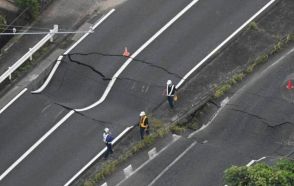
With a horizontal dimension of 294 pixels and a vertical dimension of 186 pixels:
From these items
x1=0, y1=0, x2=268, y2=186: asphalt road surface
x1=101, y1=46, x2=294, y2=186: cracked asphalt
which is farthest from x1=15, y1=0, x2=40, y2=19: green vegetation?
x1=101, y1=46, x2=294, y2=186: cracked asphalt

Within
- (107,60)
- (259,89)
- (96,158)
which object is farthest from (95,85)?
(259,89)

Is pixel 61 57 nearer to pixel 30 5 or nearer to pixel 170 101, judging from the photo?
pixel 30 5

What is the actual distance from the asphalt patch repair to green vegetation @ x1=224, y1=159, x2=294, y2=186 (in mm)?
7012

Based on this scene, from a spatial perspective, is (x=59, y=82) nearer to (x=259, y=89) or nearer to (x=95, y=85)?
(x=95, y=85)

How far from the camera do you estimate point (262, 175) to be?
94.8 feet

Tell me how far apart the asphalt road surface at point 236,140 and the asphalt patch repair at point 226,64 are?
1.10 meters

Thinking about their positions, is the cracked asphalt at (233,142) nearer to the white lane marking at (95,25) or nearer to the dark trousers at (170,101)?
the dark trousers at (170,101)

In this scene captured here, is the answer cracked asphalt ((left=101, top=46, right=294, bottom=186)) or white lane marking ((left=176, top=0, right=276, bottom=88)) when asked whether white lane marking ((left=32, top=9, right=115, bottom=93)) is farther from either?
cracked asphalt ((left=101, top=46, right=294, bottom=186))

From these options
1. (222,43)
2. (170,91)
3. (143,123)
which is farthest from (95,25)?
(143,123)

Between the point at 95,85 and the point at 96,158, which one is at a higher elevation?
the point at 95,85

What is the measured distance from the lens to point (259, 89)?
36781mm

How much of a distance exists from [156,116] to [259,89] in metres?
4.56

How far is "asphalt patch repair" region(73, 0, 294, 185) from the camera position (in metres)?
36.5

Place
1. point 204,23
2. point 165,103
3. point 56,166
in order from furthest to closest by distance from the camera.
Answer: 1. point 204,23
2. point 165,103
3. point 56,166
